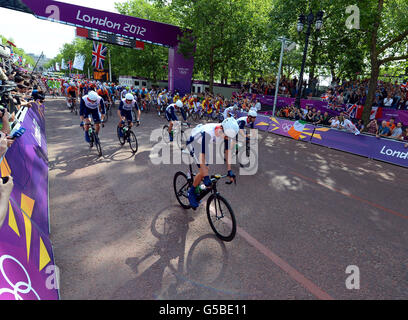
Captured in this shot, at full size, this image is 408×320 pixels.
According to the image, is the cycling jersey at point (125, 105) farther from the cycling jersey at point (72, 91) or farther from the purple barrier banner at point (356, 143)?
the cycling jersey at point (72, 91)

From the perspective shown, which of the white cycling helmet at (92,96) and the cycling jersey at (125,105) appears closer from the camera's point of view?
the white cycling helmet at (92,96)

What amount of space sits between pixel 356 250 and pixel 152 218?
3788 millimetres

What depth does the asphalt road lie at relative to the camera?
3289 millimetres

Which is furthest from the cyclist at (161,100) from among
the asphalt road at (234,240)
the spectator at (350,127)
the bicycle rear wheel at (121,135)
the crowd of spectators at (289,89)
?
the spectator at (350,127)

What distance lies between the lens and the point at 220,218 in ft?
14.6

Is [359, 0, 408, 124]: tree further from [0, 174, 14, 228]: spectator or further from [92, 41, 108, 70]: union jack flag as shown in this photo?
[92, 41, 108, 70]: union jack flag

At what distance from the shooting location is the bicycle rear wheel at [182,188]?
16.8 ft

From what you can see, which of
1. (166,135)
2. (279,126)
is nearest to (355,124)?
(279,126)

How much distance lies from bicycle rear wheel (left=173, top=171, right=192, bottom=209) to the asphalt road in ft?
0.66

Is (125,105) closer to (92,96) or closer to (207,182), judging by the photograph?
(92,96)

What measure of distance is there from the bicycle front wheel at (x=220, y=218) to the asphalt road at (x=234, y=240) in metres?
0.16

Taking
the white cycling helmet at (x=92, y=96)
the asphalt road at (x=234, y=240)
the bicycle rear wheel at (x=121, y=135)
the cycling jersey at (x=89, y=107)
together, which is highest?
the white cycling helmet at (x=92, y=96)

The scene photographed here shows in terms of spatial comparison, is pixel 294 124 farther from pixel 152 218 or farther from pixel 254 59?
pixel 254 59

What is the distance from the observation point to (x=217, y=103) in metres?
18.4
